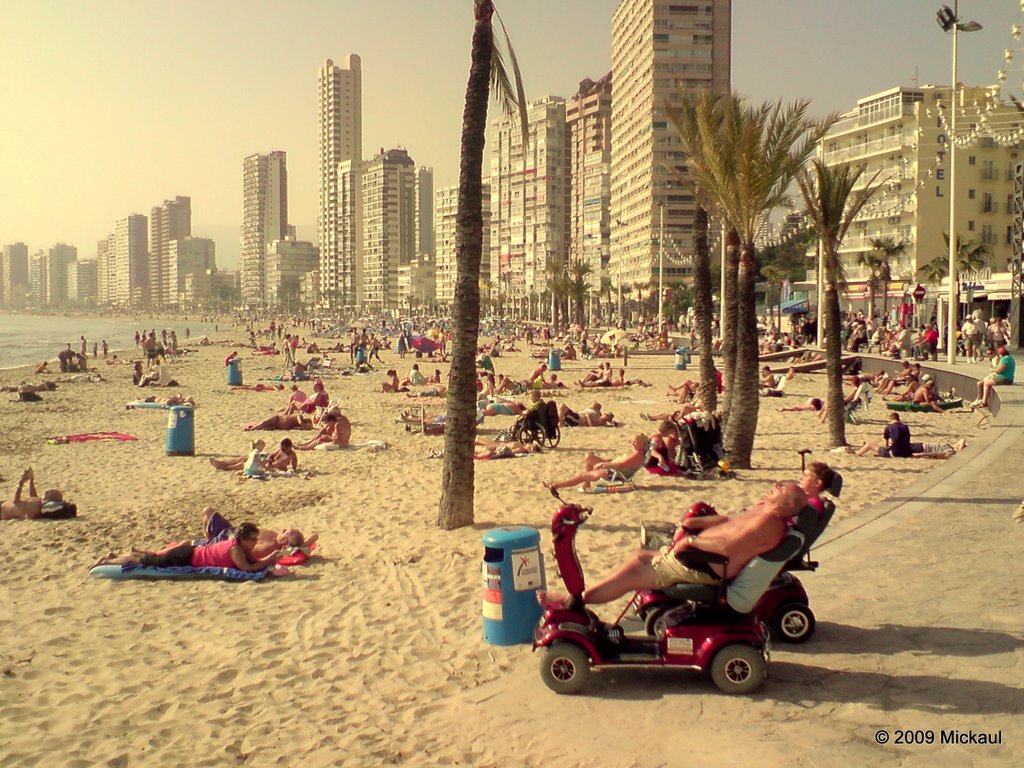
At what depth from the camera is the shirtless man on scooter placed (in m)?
4.71

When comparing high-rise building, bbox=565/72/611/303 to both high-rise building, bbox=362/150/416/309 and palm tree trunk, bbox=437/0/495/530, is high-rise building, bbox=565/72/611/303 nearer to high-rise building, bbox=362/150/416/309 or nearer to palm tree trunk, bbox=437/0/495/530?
high-rise building, bbox=362/150/416/309

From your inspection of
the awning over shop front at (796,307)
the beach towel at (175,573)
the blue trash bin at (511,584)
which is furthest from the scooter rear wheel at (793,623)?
the awning over shop front at (796,307)

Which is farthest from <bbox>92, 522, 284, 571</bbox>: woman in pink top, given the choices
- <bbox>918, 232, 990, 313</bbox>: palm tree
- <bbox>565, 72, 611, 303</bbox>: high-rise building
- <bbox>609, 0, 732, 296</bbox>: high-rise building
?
<bbox>565, 72, 611, 303</bbox>: high-rise building

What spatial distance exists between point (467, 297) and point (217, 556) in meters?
3.32

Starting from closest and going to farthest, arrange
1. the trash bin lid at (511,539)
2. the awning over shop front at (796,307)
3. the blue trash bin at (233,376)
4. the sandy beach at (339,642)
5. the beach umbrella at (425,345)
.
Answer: the sandy beach at (339,642), the trash bin lid at (511,539), the blue trash bin at (233,376), the beach umbrella at (425,345), the awning over shop front at (796,307)

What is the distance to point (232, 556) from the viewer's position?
24.7ft

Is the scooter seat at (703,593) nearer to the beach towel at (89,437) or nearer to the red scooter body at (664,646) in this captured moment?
the red scooter body at (664,646)

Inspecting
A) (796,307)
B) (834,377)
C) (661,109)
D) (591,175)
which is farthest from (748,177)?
(591,175)

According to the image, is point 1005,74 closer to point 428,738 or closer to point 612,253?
point 428,738

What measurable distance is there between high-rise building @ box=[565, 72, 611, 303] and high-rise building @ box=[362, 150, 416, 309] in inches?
2018

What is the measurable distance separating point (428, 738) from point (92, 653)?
9.04 ft

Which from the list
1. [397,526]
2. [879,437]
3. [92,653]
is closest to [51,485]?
[397,526]

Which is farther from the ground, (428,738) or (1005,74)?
(1005,74)

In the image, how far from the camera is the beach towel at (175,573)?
7422 millimetres
